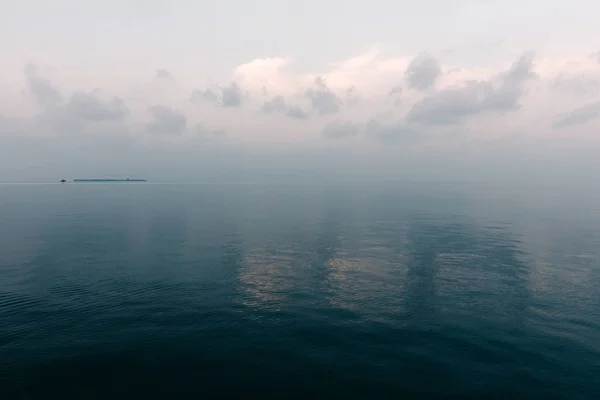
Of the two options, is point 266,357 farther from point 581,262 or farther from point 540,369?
point 581,262

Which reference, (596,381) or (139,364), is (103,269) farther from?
(596,381)

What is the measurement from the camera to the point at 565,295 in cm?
8169

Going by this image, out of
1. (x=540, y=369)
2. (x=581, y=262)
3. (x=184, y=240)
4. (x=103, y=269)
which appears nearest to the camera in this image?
(x=540, y=369)

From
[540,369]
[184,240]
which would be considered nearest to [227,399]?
[540,369]

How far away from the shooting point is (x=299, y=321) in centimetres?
6975

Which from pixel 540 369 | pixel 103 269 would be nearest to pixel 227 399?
pixel 540 369

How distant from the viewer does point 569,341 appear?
2430 inches

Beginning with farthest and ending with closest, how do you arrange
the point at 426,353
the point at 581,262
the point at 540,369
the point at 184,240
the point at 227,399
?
the point at 184,240, the point at 581,262, the point at 426,353, the point at 540,369, the point at 227,399

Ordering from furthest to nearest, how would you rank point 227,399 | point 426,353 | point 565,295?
point 565,295 → point 426,353 → point 227,399

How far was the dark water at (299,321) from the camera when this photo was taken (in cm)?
5191

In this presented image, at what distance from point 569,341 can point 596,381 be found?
424 inches

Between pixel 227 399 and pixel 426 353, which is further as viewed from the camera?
pixel 426 353

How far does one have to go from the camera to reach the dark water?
51906 millimetres

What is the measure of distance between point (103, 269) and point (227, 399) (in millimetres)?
68419
